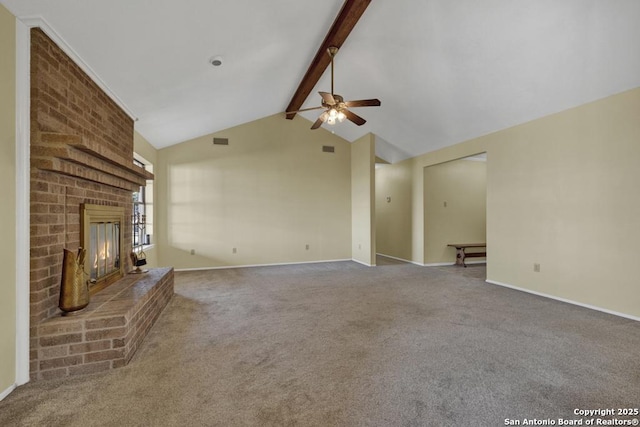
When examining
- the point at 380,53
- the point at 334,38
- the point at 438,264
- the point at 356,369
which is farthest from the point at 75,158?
the point at 438,264

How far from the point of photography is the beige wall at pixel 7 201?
1892 mm

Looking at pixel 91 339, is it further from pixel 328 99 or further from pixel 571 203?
pixel 571 203

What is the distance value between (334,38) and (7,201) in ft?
12.0

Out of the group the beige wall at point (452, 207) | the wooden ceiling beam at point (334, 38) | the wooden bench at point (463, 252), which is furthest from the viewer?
the beige wall at point (452, 207)

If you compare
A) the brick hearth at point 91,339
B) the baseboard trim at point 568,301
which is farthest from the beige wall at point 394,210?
the brick hearth at point 91,339

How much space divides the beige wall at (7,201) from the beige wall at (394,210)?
6.76 meters

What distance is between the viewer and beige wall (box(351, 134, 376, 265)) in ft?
22.5

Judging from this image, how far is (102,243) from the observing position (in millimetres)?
3176

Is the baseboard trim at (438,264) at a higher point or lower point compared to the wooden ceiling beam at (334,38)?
lower

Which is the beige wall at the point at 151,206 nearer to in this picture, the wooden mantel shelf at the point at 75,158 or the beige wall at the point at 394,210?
the wooden mantel shelf at the point at 75,158

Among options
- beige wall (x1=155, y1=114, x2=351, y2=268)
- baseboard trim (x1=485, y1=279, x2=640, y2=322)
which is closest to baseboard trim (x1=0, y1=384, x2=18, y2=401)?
beige wall (x1=155, y1=114, x2=351, y2=268)

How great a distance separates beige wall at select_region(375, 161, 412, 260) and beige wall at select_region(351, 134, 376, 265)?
1.05m

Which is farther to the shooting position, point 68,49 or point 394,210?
point 394,210

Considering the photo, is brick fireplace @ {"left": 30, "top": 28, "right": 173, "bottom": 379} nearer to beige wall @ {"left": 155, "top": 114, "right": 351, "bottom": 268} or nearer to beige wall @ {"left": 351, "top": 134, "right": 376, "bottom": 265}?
beige wall @ {"left": 155, "top": 114, "right": 351, "bottom": 268}
